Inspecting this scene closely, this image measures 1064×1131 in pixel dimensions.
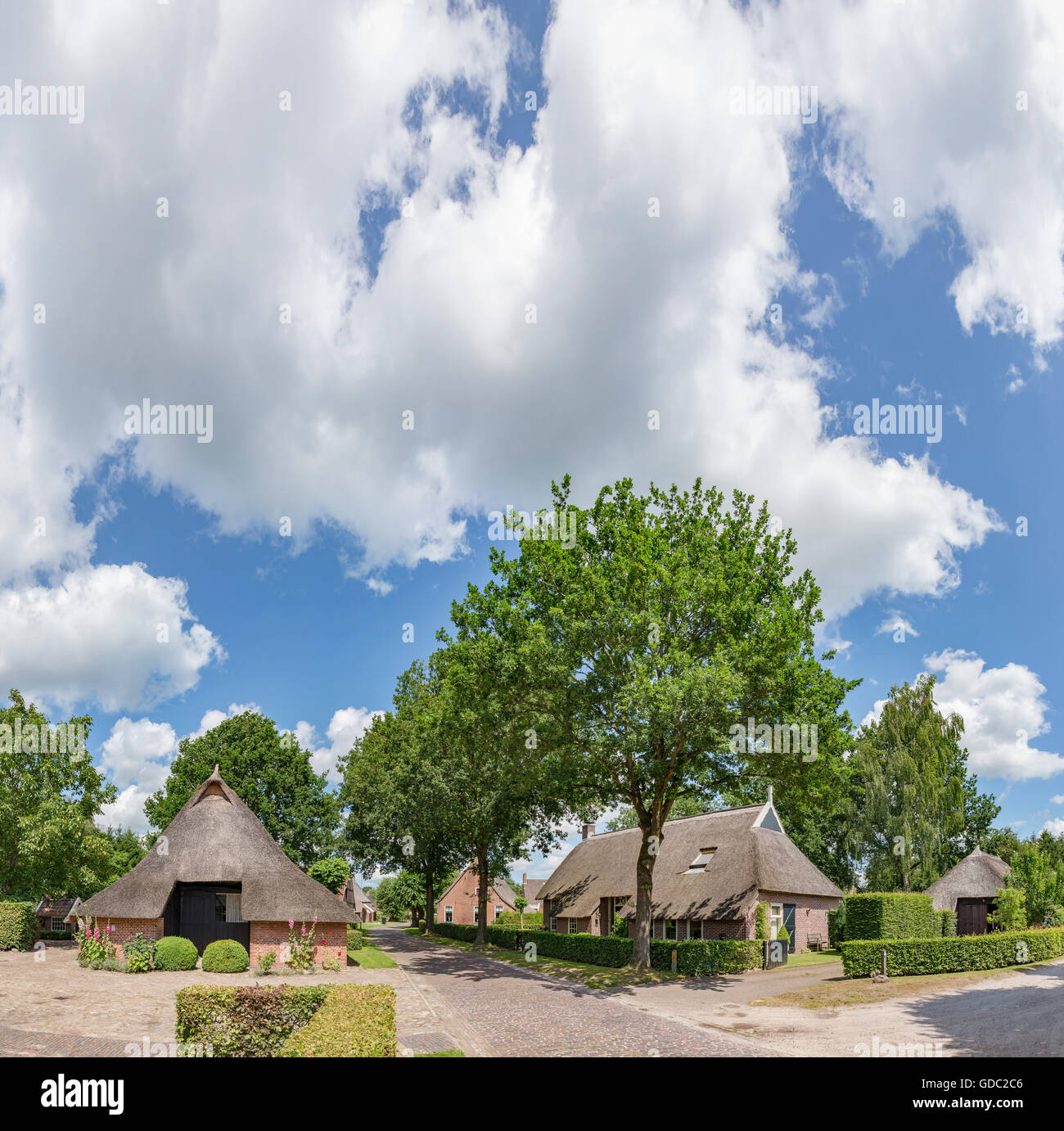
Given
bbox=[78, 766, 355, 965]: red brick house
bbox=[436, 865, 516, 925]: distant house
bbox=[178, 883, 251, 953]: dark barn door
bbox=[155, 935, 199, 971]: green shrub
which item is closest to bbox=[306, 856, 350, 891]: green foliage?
bbox=[78, 766, 355, 965]: red brick house

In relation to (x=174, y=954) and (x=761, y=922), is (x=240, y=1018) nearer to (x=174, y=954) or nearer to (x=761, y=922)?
(x=174, y=954)

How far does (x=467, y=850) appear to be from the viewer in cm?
5475

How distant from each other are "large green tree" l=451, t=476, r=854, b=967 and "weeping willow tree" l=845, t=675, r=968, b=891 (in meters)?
24.0

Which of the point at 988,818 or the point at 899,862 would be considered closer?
the point at 899,862

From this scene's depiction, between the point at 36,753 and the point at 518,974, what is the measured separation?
29933 mm

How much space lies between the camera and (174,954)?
104 ft

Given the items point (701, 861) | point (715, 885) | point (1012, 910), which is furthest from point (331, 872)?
point (1012, 910)

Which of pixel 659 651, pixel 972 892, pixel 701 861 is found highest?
pixel 659 651

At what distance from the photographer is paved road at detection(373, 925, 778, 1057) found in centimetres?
1590

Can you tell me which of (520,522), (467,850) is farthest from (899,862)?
(520,522)

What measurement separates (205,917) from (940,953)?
2966cm

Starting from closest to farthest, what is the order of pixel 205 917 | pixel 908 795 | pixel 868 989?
1. pixel 868 989
2. pixel 205 917
3. pixel 908 795
